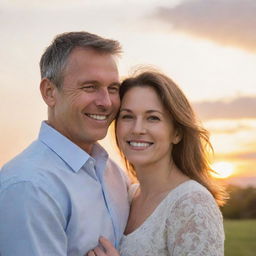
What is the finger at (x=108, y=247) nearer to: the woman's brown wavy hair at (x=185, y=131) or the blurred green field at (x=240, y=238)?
the woman's brown wavy hair at (x=185, y=131)

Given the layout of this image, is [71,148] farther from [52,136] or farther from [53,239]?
[53,239]

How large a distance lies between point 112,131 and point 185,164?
0.69 meters

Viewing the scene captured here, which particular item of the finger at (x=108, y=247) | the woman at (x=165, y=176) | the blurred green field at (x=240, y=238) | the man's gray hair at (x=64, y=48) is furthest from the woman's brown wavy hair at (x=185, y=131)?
the blurred green field at (x=240, y=238)

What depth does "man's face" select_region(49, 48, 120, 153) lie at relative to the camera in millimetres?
3719

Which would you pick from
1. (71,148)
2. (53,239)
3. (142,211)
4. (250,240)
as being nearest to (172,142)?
(142,211)

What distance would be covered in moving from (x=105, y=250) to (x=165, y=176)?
71 cm

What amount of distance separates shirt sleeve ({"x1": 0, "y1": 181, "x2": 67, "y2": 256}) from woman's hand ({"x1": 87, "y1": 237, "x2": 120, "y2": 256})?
26 centimetres

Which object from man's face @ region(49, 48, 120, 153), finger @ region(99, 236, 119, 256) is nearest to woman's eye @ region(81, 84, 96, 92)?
man's face @ region(49, 48, 120, 153)

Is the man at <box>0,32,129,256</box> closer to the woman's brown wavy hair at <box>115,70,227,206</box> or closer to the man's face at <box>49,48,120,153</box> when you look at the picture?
the man's face at <box>49,48,120,153</box>

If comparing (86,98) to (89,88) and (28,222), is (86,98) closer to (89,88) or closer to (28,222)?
(89,88)

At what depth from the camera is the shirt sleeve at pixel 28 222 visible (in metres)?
3.15

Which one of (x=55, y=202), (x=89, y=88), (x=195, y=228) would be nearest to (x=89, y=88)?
(x=89, y=88)

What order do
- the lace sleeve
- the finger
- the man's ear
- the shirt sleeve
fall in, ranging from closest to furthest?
the shirt sleeve → the lace sleeve → the finger → the man's ear

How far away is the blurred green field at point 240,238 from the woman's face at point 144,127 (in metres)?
9.05
